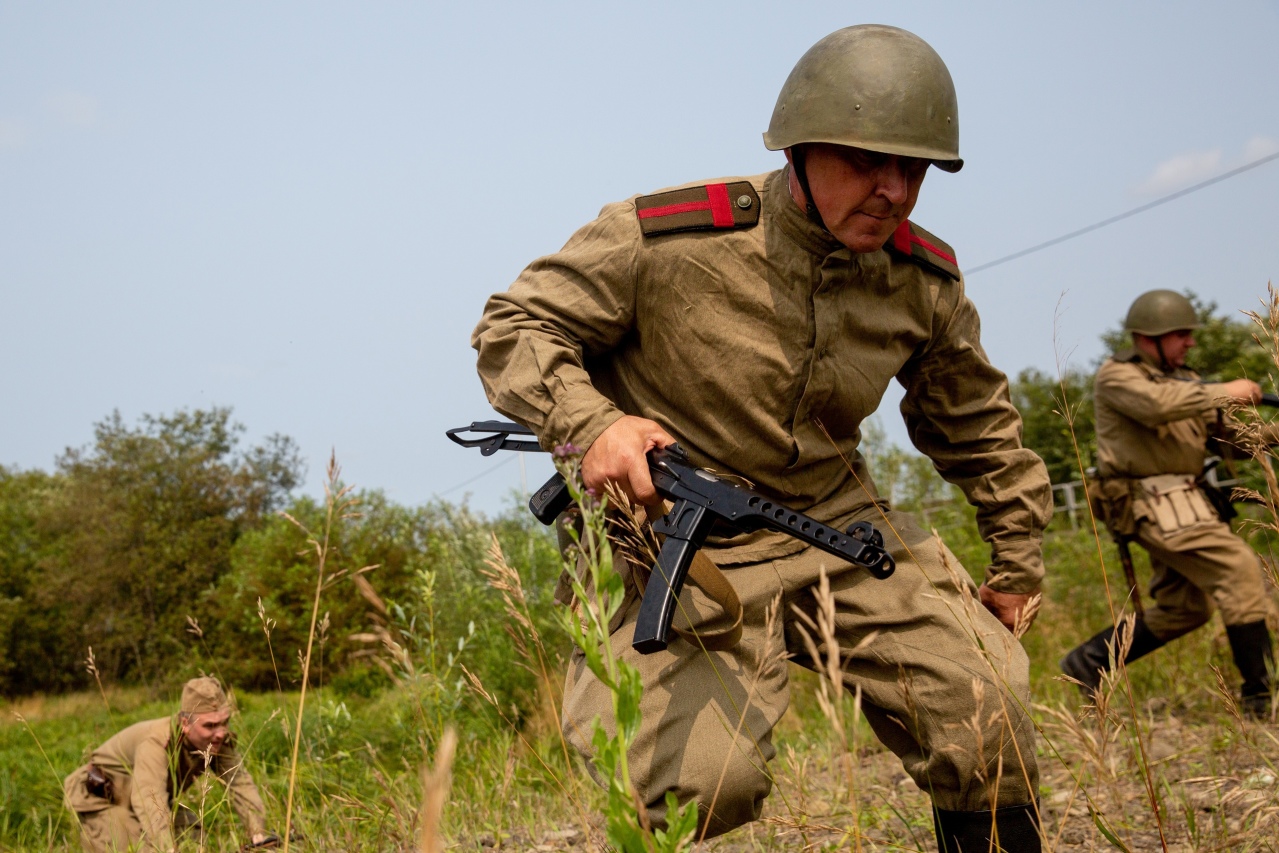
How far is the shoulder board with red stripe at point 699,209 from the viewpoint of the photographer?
283cm

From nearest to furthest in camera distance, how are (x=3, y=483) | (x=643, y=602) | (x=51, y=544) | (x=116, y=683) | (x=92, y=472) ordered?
(x=643, y=602)
(x=116, y=683)
(x=92, y=472)
(x=51, y=544)
(x=3, y=483)

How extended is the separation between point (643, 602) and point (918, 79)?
143 centimetres

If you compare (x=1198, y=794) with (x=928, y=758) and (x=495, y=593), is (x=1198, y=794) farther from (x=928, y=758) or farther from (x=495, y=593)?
(x=495, y=593)

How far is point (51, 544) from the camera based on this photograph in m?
37.8

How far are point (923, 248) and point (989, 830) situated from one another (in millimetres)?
1482

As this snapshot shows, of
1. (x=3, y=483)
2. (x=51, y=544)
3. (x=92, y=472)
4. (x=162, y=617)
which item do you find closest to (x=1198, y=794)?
(x=162, y=617)

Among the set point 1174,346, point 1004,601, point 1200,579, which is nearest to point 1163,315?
point 1174,346

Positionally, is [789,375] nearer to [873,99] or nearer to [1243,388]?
[873,99]

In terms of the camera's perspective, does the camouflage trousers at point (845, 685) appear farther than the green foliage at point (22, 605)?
No

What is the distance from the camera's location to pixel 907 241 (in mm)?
2990

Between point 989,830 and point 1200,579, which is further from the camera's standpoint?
point 1200,579

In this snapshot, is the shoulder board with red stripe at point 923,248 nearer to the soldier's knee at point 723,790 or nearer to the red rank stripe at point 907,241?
the red rank stripe at point 907,241

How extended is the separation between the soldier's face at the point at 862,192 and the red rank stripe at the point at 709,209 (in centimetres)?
23

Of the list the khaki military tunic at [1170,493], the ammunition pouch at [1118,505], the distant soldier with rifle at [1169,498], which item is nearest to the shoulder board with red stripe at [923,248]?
the distant soldier with rifle at [1169,498]
